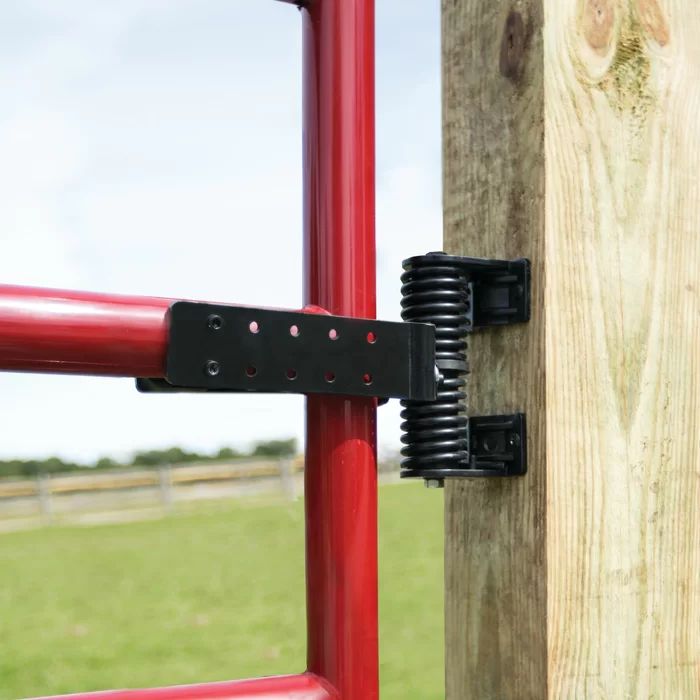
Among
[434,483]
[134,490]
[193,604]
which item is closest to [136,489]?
[134,490]

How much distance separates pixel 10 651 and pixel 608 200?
9.95 meters

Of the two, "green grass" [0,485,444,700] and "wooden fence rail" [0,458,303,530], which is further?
"wooden fence rail" [0,458,303,530]

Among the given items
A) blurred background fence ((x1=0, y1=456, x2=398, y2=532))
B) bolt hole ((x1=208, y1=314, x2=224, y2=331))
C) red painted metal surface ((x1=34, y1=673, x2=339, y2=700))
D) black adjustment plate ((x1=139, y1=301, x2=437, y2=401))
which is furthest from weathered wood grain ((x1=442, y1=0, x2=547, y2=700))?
blurred background fence ((x1=0, y1=456, x2=398, y2=532))

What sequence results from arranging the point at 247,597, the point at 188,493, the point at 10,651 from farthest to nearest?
1. the point at 188,493
2. the point at 247,597
3. the point at 10,651

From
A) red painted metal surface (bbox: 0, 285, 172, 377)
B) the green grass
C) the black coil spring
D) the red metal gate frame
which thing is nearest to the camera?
red painted metal surface (bbox: 0, 285, 172, 377)

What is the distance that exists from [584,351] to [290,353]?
335 mm

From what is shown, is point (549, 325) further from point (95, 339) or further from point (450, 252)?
point (95, 339)

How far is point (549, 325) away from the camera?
104 centimetres

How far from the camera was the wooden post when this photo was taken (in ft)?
3.41

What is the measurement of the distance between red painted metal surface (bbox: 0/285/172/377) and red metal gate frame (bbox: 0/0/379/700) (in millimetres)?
172

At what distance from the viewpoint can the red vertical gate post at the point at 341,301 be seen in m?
0.93

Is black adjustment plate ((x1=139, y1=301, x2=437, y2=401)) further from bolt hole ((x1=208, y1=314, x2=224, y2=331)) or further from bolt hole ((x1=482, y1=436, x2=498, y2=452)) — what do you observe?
bolt hole ((x1=482, y1=436, x2=498, y2=452))

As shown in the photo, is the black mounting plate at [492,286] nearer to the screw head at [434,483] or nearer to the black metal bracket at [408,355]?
the black metal bracket at [408,355]

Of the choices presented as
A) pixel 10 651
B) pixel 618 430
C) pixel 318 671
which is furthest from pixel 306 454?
pixel 10 651
